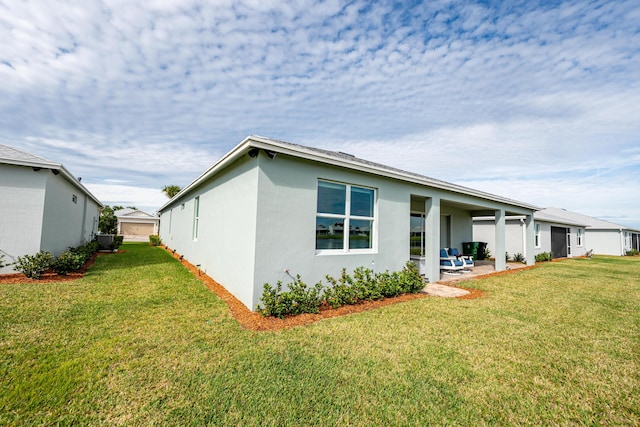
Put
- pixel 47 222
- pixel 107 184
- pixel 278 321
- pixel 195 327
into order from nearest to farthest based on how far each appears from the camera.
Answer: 1. pixel 195 327
2. pixel 278 321
3. pixel 47 222
4. pixel 107 184

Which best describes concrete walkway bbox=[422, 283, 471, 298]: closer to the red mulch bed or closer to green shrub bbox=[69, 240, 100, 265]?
the red mulch bed

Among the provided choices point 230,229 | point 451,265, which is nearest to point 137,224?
point 230,229

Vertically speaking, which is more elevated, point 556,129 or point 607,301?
point 556,129

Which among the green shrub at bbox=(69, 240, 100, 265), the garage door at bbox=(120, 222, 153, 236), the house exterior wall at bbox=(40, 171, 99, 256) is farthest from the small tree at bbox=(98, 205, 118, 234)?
the house exterior wall at bbox=(40, 171, 99, 256)

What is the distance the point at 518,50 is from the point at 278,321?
10.4 m

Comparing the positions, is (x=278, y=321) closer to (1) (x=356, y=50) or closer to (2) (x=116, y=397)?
(2) (x=116, y=397)

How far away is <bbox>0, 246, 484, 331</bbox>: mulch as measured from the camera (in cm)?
483

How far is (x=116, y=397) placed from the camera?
2.67 m

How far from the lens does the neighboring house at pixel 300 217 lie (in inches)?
216

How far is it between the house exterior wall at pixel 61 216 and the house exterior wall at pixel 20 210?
0.67 ft

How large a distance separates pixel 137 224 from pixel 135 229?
2.37 ft

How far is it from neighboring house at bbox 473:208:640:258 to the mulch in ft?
43.6

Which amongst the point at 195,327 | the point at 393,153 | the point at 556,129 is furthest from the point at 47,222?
the point at 556,129

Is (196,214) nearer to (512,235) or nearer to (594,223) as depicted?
(512,235)
